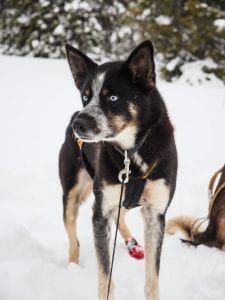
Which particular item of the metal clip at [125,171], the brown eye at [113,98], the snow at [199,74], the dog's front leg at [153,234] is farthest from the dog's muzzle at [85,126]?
the snow at [199,74]

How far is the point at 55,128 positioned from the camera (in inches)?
296

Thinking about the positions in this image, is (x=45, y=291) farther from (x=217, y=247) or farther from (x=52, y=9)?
(x=52, y=9)

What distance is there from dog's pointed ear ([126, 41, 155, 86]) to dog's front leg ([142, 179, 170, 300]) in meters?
0.79

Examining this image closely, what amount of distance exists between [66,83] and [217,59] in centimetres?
395

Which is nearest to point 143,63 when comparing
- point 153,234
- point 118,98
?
point 118,98

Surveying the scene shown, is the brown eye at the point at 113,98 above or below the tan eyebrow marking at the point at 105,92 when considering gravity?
below

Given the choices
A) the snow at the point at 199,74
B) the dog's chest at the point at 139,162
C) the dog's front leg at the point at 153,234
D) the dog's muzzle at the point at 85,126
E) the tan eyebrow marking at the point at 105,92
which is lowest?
the snow at the point at 199,74

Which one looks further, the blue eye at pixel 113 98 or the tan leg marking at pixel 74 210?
the tan leg marking at pixel 74 210

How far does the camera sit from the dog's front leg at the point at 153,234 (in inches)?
115

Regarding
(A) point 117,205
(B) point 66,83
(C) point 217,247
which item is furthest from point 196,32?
(A) point 117,205

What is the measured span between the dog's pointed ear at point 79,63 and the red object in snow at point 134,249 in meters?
1.65

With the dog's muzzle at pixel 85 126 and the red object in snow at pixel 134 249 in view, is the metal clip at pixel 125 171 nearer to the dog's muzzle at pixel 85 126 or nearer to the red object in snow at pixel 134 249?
the dog's muzzle at pixel 85 126

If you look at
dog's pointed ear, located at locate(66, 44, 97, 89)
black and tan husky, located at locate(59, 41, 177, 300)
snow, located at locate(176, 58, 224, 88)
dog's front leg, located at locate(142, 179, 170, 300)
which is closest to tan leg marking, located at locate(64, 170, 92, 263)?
black and tan husky, located at locate(59, 41, 177, 300)

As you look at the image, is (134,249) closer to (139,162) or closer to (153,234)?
(153,234)
